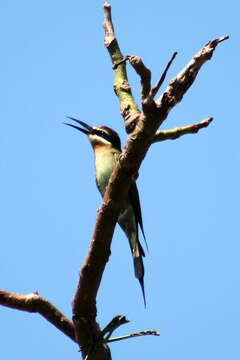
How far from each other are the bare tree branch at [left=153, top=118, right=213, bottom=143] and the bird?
1.46m

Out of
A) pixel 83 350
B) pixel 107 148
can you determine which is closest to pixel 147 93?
pixel 83 350

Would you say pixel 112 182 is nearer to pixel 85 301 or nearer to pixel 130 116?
pixel 85 301

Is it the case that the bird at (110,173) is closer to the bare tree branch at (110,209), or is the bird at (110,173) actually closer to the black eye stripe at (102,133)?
the black eye stripe at (102,133)

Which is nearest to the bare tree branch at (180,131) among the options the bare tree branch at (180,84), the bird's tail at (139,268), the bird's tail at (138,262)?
the bare tree branch at (180,84)

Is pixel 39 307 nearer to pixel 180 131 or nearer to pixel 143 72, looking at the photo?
pixel 180 131

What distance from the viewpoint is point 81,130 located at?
6277mm

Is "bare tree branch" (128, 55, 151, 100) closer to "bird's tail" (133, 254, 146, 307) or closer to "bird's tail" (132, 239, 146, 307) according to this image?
"bird's tail" (132, 239, 146, 307)

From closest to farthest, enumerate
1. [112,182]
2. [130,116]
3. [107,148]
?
1. [112,182]
2. [130,116]
3. [107,148]

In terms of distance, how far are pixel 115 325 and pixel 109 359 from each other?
267mm

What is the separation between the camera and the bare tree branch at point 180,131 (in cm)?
295

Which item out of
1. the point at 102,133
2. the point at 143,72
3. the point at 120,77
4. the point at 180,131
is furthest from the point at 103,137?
the point at 143,72

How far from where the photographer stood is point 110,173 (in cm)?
566

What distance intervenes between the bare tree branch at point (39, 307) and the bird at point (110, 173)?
1256mm

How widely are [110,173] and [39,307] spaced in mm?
2708
